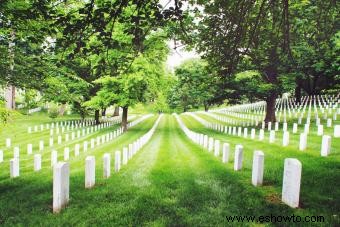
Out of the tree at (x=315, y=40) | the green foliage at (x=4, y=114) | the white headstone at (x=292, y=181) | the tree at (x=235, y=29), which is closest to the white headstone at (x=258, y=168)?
the white headstone at (x=292, y=181)

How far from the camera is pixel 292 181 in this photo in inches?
217

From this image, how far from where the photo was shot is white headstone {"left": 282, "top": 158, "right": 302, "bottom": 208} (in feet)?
17.8

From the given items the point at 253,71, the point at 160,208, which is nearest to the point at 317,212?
the point at 160,208

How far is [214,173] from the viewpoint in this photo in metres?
9.42

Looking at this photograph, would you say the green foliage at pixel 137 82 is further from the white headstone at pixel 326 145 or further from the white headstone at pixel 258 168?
the white headstone at pixel 258 168

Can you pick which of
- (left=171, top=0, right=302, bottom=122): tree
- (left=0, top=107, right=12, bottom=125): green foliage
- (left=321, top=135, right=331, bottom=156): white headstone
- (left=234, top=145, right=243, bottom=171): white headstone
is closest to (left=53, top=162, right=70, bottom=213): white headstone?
(left=0, top=107, right=12, bottom=125): green foliage

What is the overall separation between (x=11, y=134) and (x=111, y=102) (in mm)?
8961

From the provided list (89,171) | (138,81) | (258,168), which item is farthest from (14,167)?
(138,81)

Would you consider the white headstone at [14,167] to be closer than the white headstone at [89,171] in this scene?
No

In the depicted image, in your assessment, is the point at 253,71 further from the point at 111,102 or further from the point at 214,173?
the point at 214,173

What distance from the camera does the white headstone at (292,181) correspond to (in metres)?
5.41

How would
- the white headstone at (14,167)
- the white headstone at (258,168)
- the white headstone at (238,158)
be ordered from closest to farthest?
the white headstone at (258,168) → the white headstone at (238,158) → the white headstone at (14,167)

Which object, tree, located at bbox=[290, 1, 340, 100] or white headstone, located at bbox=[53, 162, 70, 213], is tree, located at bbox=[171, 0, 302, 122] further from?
white headstone, located at bbox=[53, 162, 70, 213]

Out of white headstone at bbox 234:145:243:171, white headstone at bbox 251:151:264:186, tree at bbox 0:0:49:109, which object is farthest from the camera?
tree at bbox 0:0:49:109
